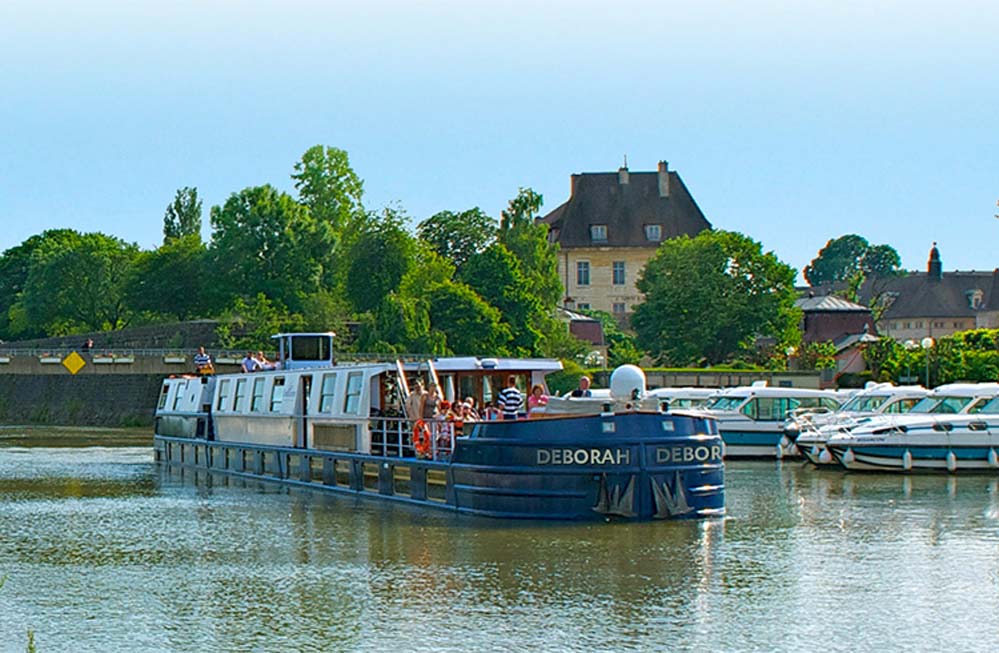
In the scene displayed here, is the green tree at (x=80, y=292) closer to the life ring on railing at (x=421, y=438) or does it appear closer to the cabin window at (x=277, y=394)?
the cabin window at (x=277, y=394)

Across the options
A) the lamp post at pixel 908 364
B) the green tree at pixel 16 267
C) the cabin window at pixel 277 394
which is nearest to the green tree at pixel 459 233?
the green tree at pixel 16 267

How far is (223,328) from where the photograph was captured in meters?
91.5

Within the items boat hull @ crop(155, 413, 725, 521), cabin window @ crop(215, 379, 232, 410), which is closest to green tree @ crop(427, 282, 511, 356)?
cabin window @ crop(215, 379, 232, 410)

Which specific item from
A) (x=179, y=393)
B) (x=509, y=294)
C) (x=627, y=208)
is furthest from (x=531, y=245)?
(x=179, y=393)

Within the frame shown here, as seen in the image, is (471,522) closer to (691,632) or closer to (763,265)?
(691,632)

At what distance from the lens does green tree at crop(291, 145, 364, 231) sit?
109125 mm

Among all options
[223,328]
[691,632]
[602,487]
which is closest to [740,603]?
[691,632]

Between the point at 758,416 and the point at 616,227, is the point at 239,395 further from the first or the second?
the point at 616,227

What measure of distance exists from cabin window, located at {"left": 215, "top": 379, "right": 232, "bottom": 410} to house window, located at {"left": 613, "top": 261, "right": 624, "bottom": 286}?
8859cm

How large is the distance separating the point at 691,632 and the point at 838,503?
15.6 m

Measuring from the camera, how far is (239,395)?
43.6 meters

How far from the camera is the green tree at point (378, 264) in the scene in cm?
9250

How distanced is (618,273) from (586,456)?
10574 centimetres

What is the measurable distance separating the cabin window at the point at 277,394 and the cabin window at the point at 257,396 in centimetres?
88
